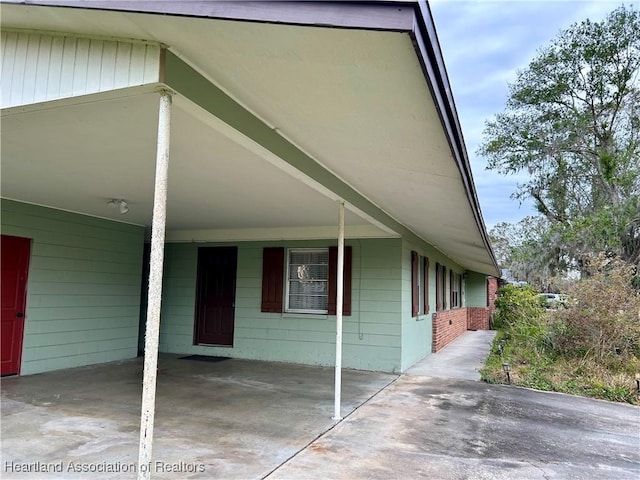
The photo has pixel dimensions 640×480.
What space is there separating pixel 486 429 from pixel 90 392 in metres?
4.36

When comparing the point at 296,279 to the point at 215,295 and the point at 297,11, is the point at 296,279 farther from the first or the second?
the point at 297,11

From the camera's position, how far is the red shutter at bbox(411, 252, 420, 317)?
768 centimetres

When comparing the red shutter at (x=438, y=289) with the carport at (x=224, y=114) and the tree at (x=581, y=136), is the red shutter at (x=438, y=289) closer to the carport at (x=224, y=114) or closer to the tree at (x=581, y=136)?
the carport at (x=224, y=114)

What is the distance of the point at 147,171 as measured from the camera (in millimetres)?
4027

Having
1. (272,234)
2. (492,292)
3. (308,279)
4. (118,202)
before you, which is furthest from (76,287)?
(492,292)

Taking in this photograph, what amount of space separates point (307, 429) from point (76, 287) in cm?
456

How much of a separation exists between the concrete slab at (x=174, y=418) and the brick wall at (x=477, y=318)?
11.0m

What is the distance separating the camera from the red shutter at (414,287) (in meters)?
7.68

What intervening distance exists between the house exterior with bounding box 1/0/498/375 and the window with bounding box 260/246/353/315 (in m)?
0.03

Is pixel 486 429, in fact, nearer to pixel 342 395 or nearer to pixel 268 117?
pixel 342 395

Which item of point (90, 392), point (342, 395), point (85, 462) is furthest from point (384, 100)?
point (90, 392)

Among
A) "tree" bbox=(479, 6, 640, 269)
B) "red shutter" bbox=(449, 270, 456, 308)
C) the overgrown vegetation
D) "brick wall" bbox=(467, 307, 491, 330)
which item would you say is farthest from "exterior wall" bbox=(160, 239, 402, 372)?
"brick wall" bbox=(467, 307, 491, 330)

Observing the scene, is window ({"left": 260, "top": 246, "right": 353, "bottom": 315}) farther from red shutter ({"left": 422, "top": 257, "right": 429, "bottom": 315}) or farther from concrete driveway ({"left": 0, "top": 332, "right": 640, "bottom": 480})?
red shutter ({"left": 422, "top": 257, "right": 429, "bottom": 315})

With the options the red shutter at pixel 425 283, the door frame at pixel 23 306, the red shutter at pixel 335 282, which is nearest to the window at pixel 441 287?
the red shutter at pixel 425 283
